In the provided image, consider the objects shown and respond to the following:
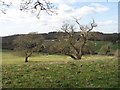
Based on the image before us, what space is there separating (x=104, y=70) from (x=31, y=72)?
4138mm

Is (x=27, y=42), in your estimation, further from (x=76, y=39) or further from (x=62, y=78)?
(x=62, y=78)

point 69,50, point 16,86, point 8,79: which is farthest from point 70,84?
point 69,50

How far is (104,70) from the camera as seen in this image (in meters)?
15.8

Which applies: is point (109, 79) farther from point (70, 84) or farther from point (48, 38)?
point (48, 38)

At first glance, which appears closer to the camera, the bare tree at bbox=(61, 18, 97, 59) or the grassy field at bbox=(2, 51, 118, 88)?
the grassy field at bbox=(2, 51, 118, 88)

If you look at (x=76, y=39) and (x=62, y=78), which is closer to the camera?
(x=62, y=78)

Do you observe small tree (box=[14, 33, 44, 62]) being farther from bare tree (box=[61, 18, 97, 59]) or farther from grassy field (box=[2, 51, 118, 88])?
grassy field (box=[2, 51, 118, 88])

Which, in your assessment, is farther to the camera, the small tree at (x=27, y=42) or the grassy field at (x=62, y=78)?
the small tree at (x=27, y=42)

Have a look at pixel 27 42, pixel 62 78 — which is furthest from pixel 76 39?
pixel 62 78

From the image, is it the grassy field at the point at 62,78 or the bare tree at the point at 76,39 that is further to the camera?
the bare tree at the point at 76,39

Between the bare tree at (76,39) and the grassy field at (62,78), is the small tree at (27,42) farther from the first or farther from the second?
the grassy field at (62,78)

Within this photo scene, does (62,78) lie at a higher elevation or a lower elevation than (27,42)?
higher

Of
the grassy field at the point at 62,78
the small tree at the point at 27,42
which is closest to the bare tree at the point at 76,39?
the small tree at the point at 27,42

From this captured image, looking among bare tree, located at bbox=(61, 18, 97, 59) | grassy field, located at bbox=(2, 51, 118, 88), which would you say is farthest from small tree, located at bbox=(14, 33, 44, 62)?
grassy field, located at bbox=(2, 51, 118, 88)
